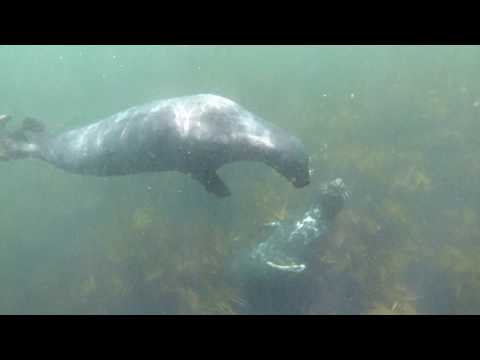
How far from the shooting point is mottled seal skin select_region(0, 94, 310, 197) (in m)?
7.73

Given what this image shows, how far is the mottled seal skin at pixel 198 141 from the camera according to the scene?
7.73 meters

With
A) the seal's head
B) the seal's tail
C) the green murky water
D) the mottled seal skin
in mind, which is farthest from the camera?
the seal's tail

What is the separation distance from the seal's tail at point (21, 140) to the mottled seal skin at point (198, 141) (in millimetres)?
3345

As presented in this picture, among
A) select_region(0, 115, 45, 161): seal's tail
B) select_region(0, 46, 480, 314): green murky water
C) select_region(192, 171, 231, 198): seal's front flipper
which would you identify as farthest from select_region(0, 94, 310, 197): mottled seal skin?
select_region(0, 115, 45, 161): seal's tail

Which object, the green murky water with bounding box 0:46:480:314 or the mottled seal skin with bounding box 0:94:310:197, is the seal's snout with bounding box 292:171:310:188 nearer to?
the mottled seal skin with bounding box 0:94:310:197

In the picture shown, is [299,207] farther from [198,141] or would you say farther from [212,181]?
[198,141]

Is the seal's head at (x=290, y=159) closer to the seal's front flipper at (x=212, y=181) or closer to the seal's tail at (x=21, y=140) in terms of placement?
the seal's front flipper at (x=212, y=181)

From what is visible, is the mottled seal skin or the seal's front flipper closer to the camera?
the mottled seal skin

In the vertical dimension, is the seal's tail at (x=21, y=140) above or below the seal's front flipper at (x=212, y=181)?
above

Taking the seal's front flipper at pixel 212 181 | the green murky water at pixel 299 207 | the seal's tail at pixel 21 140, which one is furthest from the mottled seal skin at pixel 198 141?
the seal's tail at pixel 21 140

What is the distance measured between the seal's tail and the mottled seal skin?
11.0ft

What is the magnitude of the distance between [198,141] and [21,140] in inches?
262

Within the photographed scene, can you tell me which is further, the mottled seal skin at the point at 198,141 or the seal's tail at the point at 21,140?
the seal's tail at the point at 21,140
